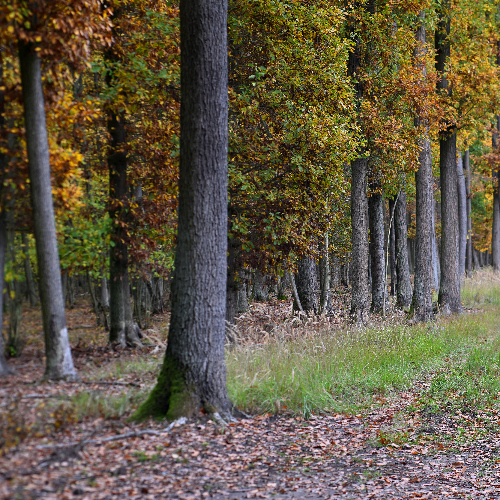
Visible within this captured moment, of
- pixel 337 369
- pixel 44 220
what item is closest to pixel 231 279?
pixel 337 369

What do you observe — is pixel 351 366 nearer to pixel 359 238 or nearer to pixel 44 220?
pixel 359 238

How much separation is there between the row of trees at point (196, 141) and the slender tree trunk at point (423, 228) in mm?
46

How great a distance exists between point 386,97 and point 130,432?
12.8 meters

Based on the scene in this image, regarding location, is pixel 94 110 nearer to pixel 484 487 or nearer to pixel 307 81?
pixel 307 81

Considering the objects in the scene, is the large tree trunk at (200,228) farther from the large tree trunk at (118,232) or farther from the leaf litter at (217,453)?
the large tree trunk at (118,232)

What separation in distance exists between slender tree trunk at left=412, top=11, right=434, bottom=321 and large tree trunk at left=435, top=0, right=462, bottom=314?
2.34m

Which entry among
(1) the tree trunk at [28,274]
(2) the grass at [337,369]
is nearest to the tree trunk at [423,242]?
(2) the grass at [337,369]

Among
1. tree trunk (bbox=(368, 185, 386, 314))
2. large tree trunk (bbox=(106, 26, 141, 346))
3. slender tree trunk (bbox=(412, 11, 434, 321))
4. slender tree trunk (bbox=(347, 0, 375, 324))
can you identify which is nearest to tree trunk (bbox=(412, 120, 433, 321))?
slender tree trunk (bbox=(412, 11, 434, 321))

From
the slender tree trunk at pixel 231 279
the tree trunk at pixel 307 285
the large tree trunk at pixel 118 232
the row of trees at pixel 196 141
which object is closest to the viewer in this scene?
the row of trees at pixel 196 141

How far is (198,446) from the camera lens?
19.5 feet

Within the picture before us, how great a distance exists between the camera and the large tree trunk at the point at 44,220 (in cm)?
585

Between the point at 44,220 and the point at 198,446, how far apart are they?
320cm

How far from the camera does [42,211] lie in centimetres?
594

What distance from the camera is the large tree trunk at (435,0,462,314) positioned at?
18547 mm
